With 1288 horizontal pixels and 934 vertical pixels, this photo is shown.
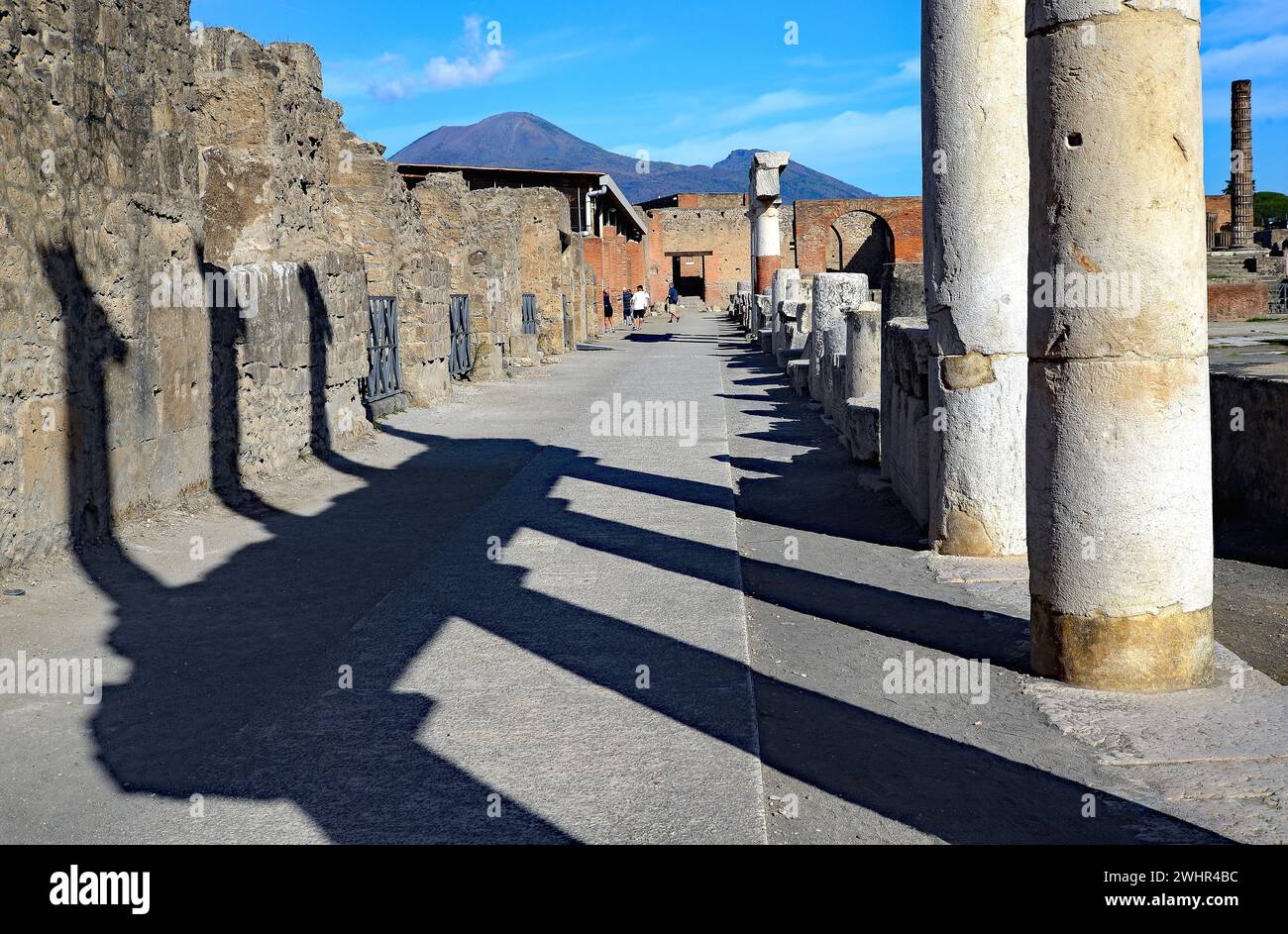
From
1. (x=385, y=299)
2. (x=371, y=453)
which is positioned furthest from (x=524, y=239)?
(x=371, y=453)

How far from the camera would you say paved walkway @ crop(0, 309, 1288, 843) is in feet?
11.0

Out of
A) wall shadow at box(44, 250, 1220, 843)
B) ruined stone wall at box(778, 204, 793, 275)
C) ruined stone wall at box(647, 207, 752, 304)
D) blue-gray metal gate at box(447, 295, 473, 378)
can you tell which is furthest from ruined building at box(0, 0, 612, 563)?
ruined stone wall at box(647, 207, 752, 304)

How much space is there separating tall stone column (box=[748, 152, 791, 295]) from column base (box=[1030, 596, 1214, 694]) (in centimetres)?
2625

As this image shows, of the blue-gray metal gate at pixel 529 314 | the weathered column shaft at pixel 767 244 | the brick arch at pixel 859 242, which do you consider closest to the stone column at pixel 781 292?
the blue-gray metal gate at pixel 529 314

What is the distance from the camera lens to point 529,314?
24.3 meters

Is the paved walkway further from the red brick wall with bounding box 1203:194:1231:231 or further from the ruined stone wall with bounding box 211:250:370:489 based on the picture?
the red brick wall with bounding box 1203:194:1231:231

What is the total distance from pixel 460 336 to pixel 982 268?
12799mm

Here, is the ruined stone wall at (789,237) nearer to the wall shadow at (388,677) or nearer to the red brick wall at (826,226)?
the red brick wall at (826,226)

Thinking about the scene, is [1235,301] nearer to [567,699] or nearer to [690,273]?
[567,699]

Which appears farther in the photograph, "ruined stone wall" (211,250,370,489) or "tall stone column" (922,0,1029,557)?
"ruined stone wall" (211,250,370,489)

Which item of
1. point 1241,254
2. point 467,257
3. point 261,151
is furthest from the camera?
point 1241,254

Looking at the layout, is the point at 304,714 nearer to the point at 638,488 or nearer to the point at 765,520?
the point at 765,520

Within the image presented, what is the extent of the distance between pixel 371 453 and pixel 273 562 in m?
4.58

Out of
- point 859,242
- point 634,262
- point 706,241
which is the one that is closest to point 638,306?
point 634,262
